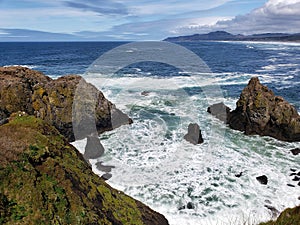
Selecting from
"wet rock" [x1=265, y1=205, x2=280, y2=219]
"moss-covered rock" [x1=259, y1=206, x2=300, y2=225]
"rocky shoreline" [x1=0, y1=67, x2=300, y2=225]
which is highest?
"rocky shoreline" [x1=0, y1=67, x2=300, y2=225]

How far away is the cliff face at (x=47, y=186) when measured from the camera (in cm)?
657

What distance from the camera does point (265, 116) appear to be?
88.6 feet

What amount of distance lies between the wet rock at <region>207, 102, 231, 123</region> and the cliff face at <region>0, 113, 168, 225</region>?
75.0 ft

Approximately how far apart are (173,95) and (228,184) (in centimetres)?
2564

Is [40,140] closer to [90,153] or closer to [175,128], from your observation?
[90,153]

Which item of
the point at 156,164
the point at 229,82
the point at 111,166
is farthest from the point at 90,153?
the point at 229,82

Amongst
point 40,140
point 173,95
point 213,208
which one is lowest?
point 213,208

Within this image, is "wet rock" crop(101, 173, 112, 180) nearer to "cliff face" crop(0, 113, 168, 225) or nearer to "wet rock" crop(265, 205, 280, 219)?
"cliff face" crop(0, 113, 168, 225)

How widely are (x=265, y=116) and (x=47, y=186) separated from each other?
24273mm

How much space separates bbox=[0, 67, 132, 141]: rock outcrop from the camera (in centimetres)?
2438

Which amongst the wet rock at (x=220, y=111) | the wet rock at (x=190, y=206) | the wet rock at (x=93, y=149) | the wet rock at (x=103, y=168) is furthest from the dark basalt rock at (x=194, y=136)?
the wet rock at (x=190, y=206)

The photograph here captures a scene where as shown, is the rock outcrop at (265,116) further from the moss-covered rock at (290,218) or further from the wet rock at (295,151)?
the moss-covered rock at (290,218)

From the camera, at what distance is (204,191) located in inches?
679

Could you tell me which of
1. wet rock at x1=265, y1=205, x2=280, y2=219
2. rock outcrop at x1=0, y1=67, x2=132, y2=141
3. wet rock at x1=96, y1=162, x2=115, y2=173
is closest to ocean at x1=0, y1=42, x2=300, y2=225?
wet rock at x1=265, y1=205, x2=280, y2=219
